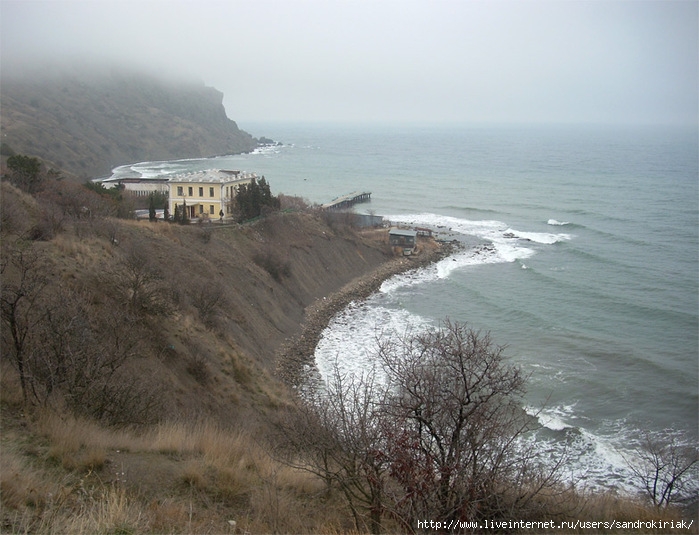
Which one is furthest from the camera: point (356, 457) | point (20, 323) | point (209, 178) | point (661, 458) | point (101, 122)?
point (101, 122)

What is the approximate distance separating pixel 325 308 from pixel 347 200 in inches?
1757

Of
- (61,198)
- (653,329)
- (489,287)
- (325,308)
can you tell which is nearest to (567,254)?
(489,287)

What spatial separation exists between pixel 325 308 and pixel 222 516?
1108 inches

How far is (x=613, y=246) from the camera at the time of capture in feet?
174

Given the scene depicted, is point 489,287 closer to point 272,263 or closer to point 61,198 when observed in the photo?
point 272,263

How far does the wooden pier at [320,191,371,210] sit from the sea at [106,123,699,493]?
82.0 inches

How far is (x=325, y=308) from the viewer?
35781mm

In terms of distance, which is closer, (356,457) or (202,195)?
(356,457)

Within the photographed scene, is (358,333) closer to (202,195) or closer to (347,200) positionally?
(202,195)

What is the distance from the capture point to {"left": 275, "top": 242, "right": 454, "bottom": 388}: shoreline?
1045 inches

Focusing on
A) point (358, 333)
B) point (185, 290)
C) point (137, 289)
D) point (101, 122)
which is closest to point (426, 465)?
point (137, 289)

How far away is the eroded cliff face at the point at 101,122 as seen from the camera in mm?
102062

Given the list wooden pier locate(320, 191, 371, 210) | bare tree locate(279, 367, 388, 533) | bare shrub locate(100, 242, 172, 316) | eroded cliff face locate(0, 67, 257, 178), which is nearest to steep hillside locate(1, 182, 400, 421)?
bare shrub locate(100, 242, 172, 316)

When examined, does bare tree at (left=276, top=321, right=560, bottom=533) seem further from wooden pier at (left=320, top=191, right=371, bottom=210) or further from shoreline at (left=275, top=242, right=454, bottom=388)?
wooden pier at (left=320, top=191, right=371, bottom=210)
